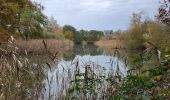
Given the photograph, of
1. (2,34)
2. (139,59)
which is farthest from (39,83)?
(2,34)

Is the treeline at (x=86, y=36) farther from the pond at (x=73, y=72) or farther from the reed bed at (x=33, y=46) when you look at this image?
the pond at (x=73, y=72)

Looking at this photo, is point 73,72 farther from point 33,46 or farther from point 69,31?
point 69,31

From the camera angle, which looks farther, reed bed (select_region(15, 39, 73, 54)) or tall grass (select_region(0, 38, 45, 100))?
reed bed (select_region(15, 39, 73, 54))

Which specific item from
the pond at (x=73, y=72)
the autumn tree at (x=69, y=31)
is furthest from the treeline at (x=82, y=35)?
the pond at (x=73, y=72)

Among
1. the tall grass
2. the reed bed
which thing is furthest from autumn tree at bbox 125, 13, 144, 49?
the tall grass

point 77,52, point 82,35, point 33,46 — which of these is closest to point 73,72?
point 33,46

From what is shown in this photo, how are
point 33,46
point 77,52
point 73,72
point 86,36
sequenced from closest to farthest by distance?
point 73,72
point 33,46
point 77,52
point 86,36

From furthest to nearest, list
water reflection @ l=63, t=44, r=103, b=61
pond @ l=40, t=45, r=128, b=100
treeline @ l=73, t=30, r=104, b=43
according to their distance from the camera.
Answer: treeline @ l=73, t=30, r=104, b=43
water reflection @ l=63, t=44, r=103, b=61
pond @ l=40, t=45, r=128, b=100

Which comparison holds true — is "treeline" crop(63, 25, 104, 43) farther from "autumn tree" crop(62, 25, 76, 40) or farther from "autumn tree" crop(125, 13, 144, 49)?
"autumn tree" crop(125, 13, 144, 49)

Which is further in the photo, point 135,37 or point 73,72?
point 135,37

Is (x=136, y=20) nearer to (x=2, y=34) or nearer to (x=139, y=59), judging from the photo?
(x=2, y=34)

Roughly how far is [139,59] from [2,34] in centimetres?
2122

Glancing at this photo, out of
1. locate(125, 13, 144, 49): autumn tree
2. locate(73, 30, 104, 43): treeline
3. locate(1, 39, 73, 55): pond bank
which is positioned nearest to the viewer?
locate(1, 39, 73, 55): pond bank

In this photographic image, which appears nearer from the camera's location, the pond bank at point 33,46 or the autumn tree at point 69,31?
the pond bank at point 33,46
